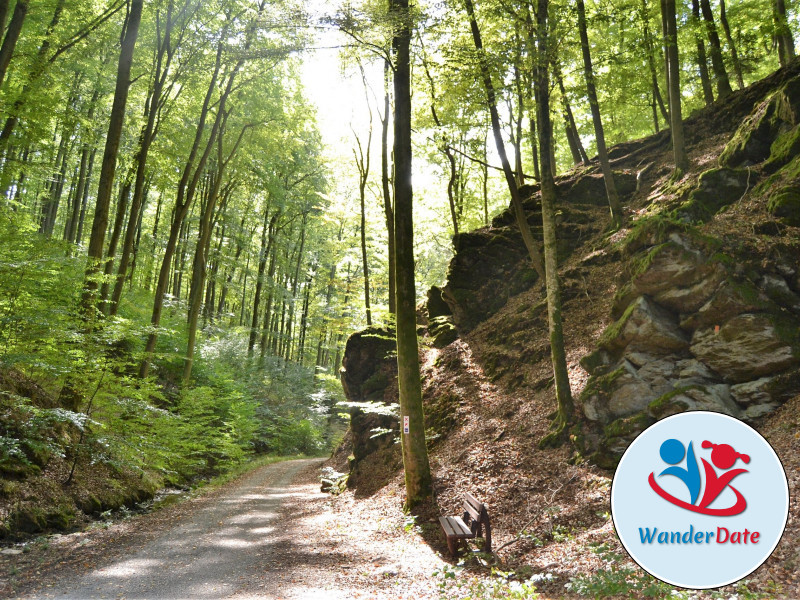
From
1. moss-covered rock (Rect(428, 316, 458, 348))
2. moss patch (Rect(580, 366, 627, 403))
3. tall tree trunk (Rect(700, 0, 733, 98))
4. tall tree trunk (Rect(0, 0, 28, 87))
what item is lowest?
moss patch (Rect(580, 366, 627, 403))

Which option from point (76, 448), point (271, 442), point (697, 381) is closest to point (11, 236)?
point (76, 448)

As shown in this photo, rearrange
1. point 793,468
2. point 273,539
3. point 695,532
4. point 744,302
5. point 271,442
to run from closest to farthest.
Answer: point 695,532 → point 793,468 → point 744,302 → point 273,539 → point 271,442

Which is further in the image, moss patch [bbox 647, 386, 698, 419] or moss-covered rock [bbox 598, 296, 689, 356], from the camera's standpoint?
moss-covered rock [bbox 598, 296, 689, 356]

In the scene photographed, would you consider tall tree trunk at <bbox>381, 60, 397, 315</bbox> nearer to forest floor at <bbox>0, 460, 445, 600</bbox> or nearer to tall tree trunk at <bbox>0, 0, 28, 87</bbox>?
forest floor at <bbox>0, 460, 445, 600</bbox>

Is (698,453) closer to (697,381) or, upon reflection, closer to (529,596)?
(529,596)

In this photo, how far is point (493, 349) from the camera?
37.8ft

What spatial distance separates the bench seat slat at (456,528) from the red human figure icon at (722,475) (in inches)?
119

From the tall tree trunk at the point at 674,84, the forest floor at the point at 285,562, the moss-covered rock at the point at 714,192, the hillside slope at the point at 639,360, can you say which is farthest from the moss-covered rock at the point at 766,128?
the forest floor at the point at 285,562

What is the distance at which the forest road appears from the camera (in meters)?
4.67

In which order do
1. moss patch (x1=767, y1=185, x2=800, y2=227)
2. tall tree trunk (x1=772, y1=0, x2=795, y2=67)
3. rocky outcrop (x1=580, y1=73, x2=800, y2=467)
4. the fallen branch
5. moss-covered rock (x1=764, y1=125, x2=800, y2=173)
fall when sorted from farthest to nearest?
1. tall tree trunk (x1=772, y1=0, x2=795, y2=67)
2. moss-covered rock (x1=764, y1=125, x2=800, y2=173)
3. moss patch (x1=767, y1=185, x2=800, y2=227)
4. rocky outcrop (x1=580, y1=73, x2=800, y2=467)
5. the fallen branch

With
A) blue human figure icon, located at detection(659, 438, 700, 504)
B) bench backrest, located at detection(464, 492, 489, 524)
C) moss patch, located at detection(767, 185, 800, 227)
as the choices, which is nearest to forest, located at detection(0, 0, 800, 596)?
moss patch, located at detection(767, 185, 800, 227)

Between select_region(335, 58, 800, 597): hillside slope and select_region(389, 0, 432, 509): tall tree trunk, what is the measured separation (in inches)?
22.8

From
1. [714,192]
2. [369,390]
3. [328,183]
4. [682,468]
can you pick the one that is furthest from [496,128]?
[328,183]

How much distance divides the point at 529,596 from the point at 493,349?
24.2ft
